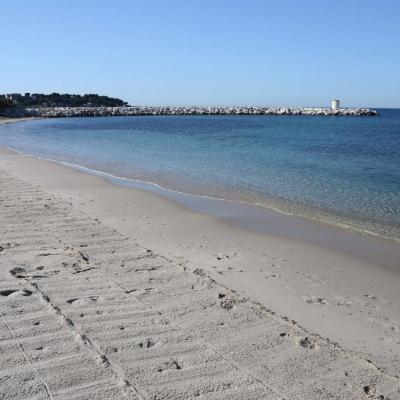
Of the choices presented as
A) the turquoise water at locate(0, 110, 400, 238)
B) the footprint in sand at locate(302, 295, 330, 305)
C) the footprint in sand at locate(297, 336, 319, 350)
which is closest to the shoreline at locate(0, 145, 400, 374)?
the footprint in sand at locate(302, 295, 330, 305)

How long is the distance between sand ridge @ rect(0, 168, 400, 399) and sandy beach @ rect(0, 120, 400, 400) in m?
0.01

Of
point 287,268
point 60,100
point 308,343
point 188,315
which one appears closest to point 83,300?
point 188,315

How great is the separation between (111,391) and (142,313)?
1.39m

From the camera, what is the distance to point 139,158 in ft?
74.0

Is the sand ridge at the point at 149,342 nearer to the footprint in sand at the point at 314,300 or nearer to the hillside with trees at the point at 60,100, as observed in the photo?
the footprint in sand at the point at 314,300

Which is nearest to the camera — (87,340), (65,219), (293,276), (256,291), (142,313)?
(87,340)

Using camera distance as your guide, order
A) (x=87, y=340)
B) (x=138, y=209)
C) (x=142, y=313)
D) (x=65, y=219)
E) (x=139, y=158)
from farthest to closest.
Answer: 1. (x=139, y=158)
2. (x=138, y=209)
3. (x=65, y=219)
4. (x=142, y=313)
5. (x=87, y=340)

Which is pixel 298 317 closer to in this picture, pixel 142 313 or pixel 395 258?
pixel 142 313

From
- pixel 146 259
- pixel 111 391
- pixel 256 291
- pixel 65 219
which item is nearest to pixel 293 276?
pixel 256 291

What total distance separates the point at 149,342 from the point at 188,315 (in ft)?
2.34

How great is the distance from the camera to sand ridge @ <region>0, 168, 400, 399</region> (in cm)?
370

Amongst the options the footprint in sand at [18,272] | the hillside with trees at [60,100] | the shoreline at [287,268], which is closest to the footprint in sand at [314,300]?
the shoreline at [287,268]

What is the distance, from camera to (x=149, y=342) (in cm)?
433

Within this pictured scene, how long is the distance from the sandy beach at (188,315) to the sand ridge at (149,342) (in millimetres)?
13
